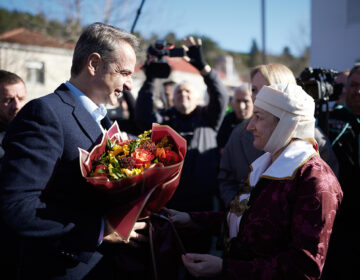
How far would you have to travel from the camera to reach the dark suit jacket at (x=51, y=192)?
1.36 metres

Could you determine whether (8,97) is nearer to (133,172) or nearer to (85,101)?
(85,101)

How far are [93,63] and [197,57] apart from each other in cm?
199

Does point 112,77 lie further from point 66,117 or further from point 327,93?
point 327,93

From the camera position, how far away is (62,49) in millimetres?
22281

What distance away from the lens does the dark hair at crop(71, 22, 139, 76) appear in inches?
67.0

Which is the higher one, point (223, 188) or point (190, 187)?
point (223, 188)

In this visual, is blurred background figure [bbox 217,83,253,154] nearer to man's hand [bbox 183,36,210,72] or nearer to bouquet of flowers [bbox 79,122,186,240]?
man's hand [bbox 183,36,210,72]

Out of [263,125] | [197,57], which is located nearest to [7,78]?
[197,57]

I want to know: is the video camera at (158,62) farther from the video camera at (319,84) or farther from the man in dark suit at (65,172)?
the man in dark suit at (65,172)

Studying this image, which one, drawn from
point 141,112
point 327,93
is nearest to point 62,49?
point 141,112

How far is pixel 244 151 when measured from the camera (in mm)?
2945

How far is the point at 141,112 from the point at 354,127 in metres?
2.34

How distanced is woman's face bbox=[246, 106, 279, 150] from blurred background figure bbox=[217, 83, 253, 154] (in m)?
2.34

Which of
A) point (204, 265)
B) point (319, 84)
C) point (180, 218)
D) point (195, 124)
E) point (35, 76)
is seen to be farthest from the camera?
point (35, 76)
